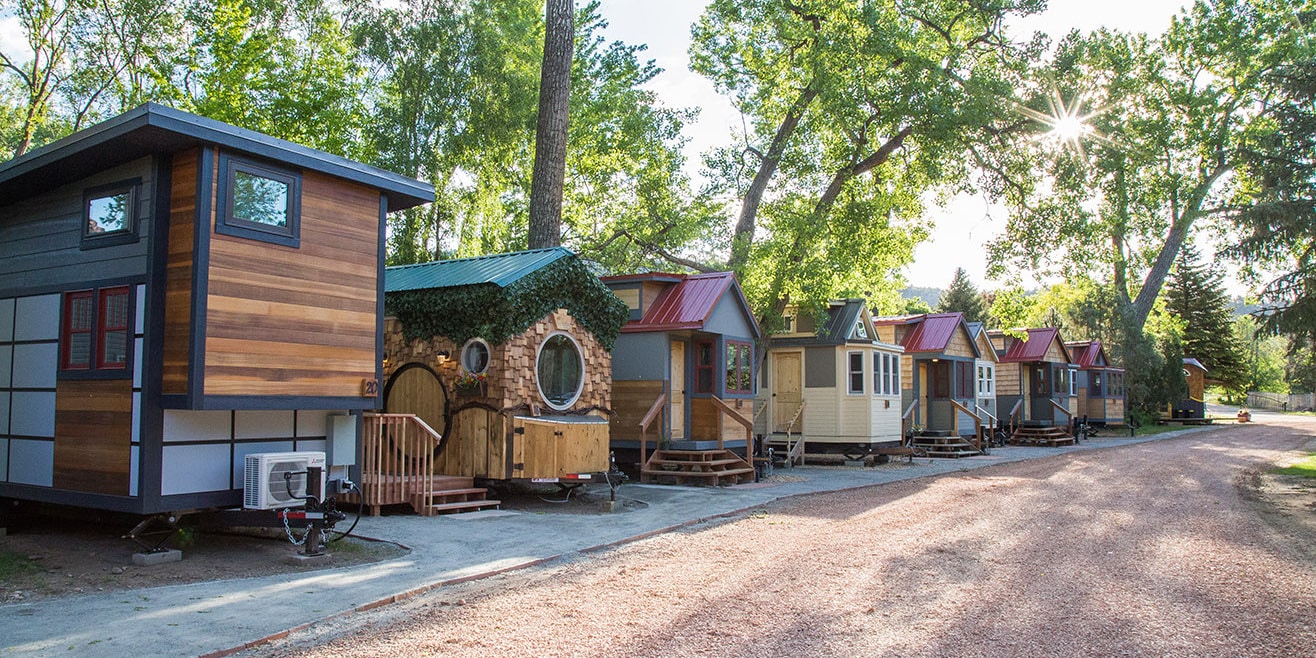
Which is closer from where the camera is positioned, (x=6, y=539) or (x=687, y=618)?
(x=687, y=618)

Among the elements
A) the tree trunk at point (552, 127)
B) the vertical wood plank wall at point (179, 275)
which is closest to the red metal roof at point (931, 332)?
the tree trunk at point (552, 127)

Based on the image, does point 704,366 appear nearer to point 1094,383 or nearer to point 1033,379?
point 1033,379

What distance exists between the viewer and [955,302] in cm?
6469

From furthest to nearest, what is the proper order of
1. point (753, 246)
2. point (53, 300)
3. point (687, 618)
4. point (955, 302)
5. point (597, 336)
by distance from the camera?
point (955, 302)
point (753, 246)
point (597, 336)
point (53, 300)
point (687, 618)

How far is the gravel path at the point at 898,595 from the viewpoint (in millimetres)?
5762

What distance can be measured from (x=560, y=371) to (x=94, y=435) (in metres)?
6.67

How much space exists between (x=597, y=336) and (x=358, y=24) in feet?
55.8

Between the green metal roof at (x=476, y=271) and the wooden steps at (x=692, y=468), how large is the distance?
4594 mm

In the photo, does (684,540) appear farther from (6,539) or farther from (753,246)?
(753,246)

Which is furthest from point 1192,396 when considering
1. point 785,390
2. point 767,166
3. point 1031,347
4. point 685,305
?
point 685,305

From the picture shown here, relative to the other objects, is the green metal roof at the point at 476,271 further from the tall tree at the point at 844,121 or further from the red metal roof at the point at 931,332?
the red metal roof at the point at 931,332

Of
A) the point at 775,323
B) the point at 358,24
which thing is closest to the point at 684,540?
the point at 775,323

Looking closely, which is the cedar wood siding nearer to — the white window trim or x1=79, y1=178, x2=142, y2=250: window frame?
x1=79, y1=178, x2=142, y2=250: window frame

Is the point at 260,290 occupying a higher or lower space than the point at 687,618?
higher
